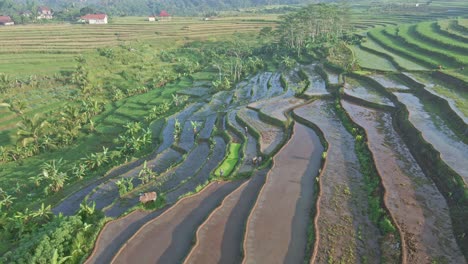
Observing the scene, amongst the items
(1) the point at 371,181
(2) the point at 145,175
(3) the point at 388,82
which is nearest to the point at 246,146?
(2) the point at 145,175

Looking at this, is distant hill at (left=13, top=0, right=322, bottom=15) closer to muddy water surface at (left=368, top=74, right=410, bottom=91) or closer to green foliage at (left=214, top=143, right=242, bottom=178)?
muddy water surface at (left=368, top=74, right=410, bottom=91)

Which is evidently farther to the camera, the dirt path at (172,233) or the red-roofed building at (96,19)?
the red-roofed building at (96,19)

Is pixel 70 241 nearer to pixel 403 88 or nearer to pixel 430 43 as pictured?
pixel 403 88

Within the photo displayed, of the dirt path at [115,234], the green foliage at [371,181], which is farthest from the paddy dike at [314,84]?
the dirt path at [115,234]

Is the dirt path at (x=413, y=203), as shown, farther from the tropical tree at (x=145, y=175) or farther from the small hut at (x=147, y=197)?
the tropical tree at (x=145, y=175)

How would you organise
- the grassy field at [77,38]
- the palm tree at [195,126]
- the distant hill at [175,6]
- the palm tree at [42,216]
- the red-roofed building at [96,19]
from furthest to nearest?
the distant hill at [175,6] → the red-roofed building at [96,19] → the grassy field at [77,38] → the palm tree at [195,126] → the palm tree at [42,216]

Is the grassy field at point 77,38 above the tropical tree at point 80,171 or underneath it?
above

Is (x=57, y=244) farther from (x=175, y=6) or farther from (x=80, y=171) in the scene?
(x=175, y=6)
